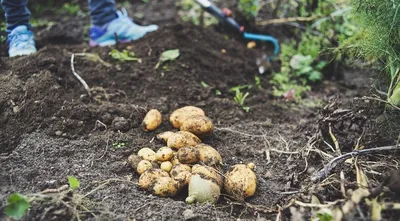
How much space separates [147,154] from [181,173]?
0.25m

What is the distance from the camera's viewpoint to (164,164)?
6.97 feet

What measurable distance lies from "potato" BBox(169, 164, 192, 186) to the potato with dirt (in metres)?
A: 0.03

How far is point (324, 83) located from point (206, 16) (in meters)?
1.28

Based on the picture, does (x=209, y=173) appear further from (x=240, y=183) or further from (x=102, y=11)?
(x=102, y=11)

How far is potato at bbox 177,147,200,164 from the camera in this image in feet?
6.94

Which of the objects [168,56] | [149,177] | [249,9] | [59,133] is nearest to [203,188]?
[149,177]

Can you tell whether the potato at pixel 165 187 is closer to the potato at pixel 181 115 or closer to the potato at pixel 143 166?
the potato at pixel 143 166

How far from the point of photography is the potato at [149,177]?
2.01 metres

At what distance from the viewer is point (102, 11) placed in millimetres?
3463

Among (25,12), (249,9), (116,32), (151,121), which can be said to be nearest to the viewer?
(151,121)

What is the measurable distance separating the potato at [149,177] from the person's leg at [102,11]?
71.2 inches

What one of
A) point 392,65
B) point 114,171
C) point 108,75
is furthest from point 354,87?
point 114,171

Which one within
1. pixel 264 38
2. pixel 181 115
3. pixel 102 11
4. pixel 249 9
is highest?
pixel 102 11

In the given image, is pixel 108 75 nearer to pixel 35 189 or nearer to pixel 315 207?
pixel 35 189
